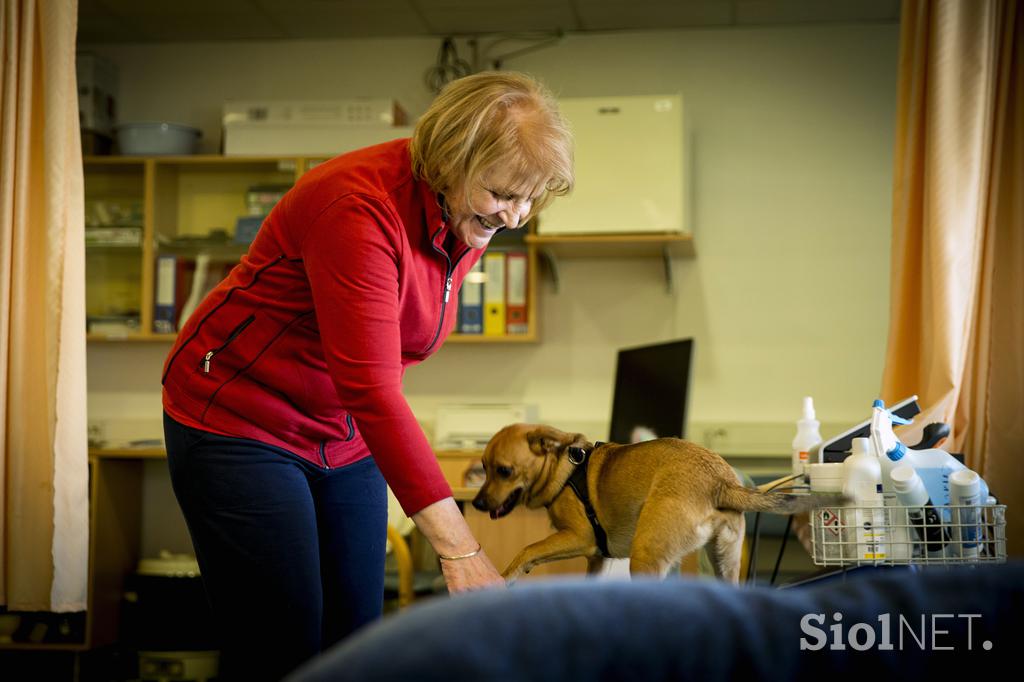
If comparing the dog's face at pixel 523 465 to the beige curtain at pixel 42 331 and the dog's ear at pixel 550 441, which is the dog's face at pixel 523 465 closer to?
the dog's ear at pixel 550 441

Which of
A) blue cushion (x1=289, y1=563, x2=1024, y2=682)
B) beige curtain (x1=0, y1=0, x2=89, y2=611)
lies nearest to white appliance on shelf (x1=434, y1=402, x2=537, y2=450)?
beige curtain (x1=0, y1=0, x2=89, y2=611)

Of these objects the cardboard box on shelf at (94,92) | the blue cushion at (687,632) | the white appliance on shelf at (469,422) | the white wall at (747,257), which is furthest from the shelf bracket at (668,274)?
the blue cushion at (687,632)

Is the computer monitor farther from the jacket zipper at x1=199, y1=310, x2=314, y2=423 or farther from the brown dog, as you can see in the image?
the jacket zipper at x1=199, y1=310, x2=314, y2=423

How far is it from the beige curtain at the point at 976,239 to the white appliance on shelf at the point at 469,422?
1947 mm

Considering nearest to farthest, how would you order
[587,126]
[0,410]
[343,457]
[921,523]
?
[343,457] < [921,523] < [0,410] < [587,126]

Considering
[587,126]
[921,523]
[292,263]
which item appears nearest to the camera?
[292,263]

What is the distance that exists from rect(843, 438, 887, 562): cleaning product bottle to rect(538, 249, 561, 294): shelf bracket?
2.52 metres

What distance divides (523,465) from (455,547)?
1.45ft

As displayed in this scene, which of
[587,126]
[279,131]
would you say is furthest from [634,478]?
[279,131]

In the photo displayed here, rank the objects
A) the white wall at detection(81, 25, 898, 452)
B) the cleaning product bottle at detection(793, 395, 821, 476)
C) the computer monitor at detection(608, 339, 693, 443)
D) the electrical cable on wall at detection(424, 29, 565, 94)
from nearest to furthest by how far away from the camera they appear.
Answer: the cleaning product bottle at detection(793, 395, 821, 476) → the computer monitor at detection(608, 339, 693, 443) → the white wall at detection(81, 25, 898, 452) → the electrical cable on wall at detection(424, 29, 565, 94)

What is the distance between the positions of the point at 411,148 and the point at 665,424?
1.35 m

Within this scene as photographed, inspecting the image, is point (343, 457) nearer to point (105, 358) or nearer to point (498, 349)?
point (498, 349)

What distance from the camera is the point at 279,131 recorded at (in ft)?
13.4

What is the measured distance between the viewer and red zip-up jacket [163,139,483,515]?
47.2 inches
